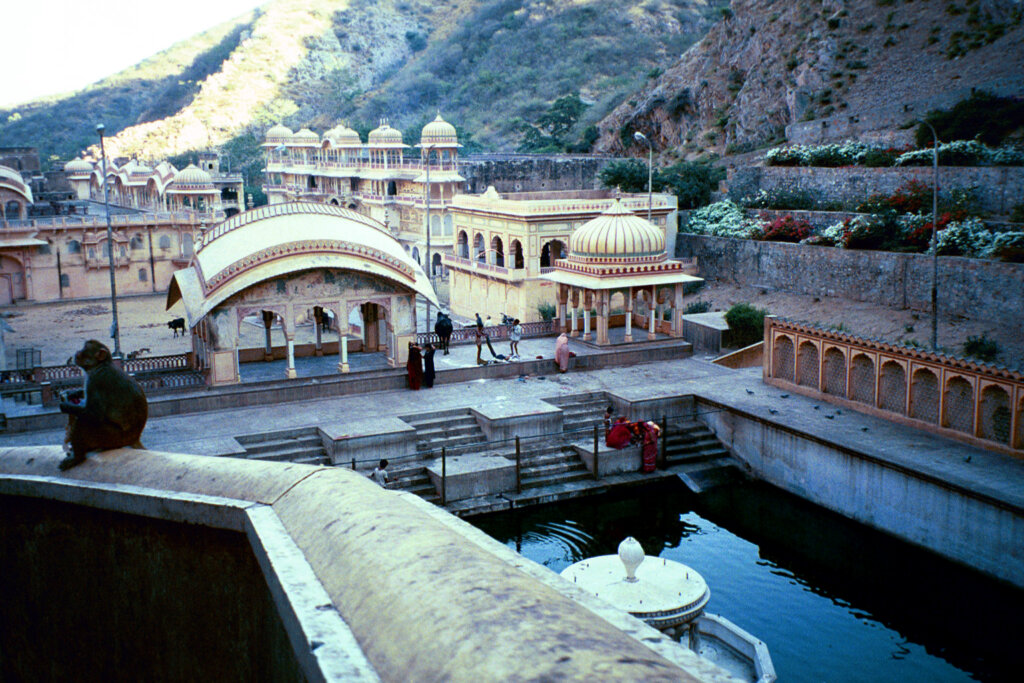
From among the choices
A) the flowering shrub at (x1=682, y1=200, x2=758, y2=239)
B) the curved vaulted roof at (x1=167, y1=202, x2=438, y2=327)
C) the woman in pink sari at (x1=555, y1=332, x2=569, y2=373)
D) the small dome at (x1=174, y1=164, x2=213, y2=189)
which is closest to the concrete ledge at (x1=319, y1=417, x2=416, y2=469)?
the curved vaulted roof at (x1=167, y1=202, x2=438, y2=327)

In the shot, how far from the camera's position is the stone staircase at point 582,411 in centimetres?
1717

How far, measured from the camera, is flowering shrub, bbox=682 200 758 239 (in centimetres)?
3087

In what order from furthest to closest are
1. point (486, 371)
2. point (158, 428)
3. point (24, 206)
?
Answer: point (24, 206)
point (486, 371)
point (158, 428)

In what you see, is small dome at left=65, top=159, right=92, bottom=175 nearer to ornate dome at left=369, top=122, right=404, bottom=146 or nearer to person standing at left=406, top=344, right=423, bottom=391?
ornate dome at left=369, top=122, right=404, bottom=146

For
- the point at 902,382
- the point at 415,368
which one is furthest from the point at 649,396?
the point at 415,368

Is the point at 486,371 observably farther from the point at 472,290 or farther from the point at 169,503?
the point at 169,503

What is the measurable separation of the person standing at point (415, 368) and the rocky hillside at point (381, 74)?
4423 centimetres

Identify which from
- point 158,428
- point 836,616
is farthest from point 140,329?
point 836,616

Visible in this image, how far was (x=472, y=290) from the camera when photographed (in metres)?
30.8

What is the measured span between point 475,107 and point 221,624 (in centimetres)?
7788

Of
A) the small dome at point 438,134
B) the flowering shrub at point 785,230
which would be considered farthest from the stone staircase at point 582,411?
the small dome at point 438,134

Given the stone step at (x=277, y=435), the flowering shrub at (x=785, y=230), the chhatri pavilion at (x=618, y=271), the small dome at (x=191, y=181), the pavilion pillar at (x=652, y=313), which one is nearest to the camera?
the stone step at (x=277, y=435)

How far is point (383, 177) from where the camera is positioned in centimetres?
4431

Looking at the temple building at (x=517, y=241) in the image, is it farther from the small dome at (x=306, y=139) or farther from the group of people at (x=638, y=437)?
the small dome at (x=306, y=139)
